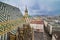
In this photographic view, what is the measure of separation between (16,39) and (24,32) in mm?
479

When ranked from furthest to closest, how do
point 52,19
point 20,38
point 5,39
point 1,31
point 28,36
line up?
point 52,19 → point 28,36 → point 20,38 → point 5,39 → point 1,31

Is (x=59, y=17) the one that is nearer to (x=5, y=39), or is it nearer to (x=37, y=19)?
(x=37, y=19)

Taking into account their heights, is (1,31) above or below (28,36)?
above

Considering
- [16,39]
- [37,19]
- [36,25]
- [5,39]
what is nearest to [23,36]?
[16,39]

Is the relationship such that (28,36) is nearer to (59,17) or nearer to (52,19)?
(59,17)

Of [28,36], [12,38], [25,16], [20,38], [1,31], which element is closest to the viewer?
[1,31]

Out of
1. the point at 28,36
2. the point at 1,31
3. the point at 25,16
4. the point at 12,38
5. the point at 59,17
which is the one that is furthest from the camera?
the point at 59,17

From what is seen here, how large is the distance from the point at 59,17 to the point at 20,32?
6674 millimetres

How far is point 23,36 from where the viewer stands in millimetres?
3182

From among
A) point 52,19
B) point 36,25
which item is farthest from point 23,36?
point 52,19

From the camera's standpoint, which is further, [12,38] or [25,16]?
[25,16]

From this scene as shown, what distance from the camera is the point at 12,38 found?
279cm

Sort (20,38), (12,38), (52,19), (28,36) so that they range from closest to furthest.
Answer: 1. (12,38)
2. (20,38)
3. (28,36)
4. (52,19)

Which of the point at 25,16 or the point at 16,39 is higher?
the point at 25,16
